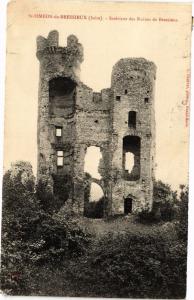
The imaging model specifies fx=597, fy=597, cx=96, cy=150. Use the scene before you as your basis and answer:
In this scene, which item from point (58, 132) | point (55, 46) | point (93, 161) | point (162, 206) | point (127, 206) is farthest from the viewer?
point (58, 132)

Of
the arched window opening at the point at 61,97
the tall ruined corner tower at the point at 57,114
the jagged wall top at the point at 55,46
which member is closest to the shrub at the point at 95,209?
the tall ruined corner tower at the point at 57,114

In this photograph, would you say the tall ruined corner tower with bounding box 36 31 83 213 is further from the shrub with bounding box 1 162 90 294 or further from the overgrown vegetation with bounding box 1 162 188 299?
the overgrown vegetation with bounding box 1 162 188 299

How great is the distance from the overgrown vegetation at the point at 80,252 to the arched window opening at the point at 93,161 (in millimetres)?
1530

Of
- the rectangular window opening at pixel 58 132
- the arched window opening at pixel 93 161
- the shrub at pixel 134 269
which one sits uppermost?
the rectangular window opening at pixel 58 132

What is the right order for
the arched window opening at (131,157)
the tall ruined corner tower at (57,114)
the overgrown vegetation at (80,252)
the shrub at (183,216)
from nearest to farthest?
the overgrown vegetation at (80,252)
the shrub at (183,216)
the tall ruined corner tower at (57,114)
the arched window opening at (131,157)

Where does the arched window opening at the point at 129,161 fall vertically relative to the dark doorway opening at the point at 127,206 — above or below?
above

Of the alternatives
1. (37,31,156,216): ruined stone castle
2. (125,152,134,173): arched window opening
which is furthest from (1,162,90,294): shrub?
(125,152,134,173): arched window opening

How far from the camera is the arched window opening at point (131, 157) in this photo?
1927 centimetres

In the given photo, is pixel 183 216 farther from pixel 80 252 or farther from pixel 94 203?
pixel 94 203

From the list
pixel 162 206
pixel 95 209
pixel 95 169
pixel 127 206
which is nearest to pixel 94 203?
pixel 95 209

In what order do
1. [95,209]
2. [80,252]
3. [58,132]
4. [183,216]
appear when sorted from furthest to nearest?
[58,132] → [95,209] → [80,252] → [183,216]

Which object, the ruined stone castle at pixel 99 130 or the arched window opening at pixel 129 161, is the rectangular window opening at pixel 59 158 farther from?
the arched window opening at pixel 129 161

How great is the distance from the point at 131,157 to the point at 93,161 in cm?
157

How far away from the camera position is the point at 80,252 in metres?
17.1
